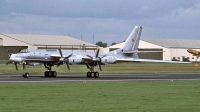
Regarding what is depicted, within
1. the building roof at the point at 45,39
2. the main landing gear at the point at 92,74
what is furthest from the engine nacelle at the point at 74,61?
the building roof at the point at 45,39

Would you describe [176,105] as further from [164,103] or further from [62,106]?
[62,106]

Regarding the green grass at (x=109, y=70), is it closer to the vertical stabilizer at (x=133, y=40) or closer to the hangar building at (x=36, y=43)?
the vertical stabilizer at (x=133, y=40)

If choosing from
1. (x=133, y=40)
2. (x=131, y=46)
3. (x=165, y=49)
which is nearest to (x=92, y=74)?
(x=131, y=46)

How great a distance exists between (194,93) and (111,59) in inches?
954

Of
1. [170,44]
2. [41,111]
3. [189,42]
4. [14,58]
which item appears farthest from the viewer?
[189,42]

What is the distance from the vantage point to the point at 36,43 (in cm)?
11294

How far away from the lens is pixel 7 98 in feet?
81.6

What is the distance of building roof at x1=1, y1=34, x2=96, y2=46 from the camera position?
114 meters

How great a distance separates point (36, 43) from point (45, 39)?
23.5ft

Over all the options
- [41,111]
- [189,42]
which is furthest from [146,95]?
[189,42]

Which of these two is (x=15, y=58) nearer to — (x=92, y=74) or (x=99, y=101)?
(x=92, y=74)

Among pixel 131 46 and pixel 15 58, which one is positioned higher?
pixel 131 46

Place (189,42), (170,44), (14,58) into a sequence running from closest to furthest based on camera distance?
1. (14,58)
2. (170,44)
3. (189,42)

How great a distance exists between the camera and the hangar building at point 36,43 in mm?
111375
